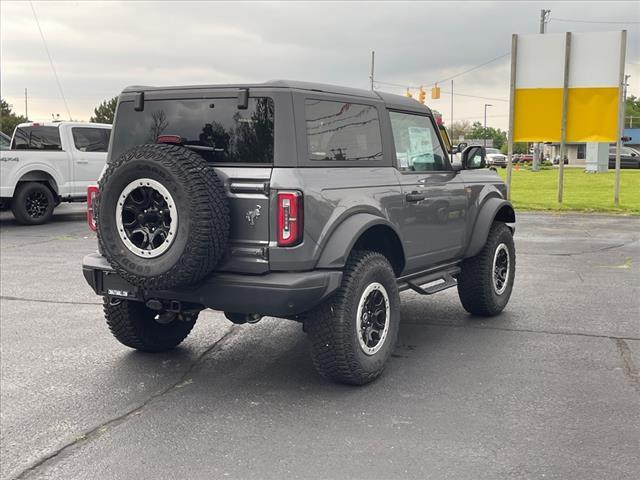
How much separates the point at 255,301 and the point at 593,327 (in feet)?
11.3

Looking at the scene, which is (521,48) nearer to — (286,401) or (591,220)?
(591,220)

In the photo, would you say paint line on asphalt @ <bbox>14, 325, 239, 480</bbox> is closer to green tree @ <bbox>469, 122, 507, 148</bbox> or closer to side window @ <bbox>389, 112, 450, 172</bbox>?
side window @ <bbox>389, 112, 450, 172</bbox>

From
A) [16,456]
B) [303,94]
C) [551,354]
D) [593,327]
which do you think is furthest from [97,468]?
[593,327]

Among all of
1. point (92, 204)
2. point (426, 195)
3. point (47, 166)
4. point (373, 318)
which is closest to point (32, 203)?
point (47, 166)

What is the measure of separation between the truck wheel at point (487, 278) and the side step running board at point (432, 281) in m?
0.28

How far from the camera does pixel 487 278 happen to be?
6.49m

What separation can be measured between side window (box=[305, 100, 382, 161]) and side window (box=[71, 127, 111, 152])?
1154 cm

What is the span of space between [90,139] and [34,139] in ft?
3.95

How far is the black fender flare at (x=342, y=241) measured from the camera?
4418mm

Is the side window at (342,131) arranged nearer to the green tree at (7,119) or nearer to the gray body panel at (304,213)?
the gray body panel at (304,213)

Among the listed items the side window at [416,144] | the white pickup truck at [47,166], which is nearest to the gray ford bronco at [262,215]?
the side window at [416,144]

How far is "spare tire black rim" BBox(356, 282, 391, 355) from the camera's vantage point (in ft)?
15.4

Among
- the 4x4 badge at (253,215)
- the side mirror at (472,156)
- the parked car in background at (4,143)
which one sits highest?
the parked car in background at (4,143)

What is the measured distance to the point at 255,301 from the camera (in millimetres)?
4289
